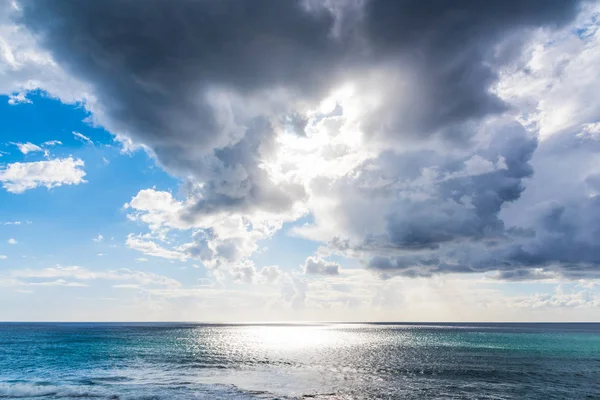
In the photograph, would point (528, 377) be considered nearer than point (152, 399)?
No

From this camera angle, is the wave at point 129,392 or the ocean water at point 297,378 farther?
the ocean water at point 297,378

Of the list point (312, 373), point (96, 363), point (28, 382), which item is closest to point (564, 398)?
point (312, 373)

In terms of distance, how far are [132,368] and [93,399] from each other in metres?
25.9

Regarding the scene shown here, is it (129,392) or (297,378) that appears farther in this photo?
(297,378)

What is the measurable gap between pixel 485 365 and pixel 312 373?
34012 mm

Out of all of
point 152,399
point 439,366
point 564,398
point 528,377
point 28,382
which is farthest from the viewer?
point 439,366

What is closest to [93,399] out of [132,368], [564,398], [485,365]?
[132,368]

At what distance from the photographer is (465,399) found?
42594 millimetres

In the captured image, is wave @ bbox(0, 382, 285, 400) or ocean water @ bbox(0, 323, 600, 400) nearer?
wave @ bbox(0, 382, 285, 400)

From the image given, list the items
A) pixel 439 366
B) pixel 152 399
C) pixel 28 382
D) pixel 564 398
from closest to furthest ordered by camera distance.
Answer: pixel 152 399
pixel 564 398
pixel 28 382
pixel 439 366

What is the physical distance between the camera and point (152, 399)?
41.2 metres

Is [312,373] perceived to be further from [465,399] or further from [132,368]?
[132,368]

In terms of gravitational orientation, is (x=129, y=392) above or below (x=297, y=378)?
above

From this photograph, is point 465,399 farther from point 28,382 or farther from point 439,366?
point 28,382
